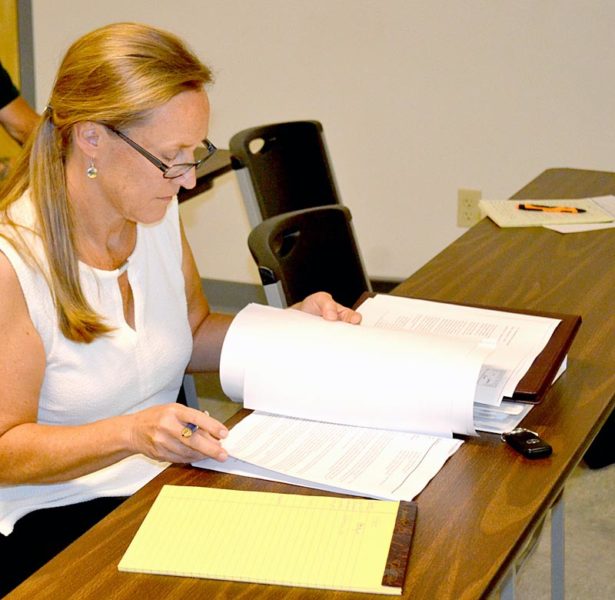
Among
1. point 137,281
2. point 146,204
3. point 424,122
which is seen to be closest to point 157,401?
point 137,281

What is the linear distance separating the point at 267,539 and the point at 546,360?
0.52m

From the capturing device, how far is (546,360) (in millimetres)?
1464

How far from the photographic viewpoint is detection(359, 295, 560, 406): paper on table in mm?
1403

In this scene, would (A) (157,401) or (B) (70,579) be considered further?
(A) (157,401)

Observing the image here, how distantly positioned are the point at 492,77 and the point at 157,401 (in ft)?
7.19

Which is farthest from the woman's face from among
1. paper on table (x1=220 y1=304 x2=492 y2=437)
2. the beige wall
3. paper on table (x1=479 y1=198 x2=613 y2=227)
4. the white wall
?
the beige wall

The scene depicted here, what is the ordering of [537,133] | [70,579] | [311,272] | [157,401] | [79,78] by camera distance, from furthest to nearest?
[537,133]
[311,272]
[157,401]
[79,78]
[70,579]

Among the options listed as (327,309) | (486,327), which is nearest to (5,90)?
(327,309)

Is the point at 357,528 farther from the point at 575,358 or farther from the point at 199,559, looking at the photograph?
the point at 575,358

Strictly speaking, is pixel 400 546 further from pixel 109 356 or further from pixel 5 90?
pixel 5 90

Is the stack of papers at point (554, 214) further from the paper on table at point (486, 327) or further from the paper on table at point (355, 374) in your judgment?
the paper on table at point (355, 374)

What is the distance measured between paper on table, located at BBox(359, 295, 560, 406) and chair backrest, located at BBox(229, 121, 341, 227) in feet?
2.89

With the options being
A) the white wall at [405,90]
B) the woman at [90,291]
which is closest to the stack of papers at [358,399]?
the woman at [90,291]

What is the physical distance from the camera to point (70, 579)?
3.64 ft
